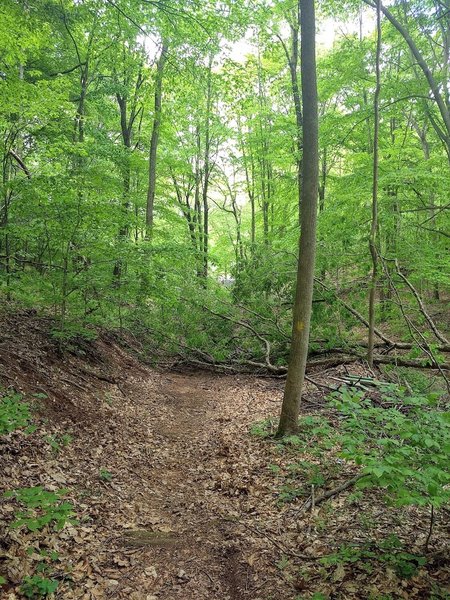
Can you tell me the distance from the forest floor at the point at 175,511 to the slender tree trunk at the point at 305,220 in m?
0.83

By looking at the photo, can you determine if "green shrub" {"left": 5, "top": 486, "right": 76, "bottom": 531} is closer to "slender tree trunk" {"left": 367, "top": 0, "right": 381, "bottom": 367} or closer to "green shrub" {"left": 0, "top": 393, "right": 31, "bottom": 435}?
"green shrub" {"left": 0, "top": 393, "right": 31, "bottom": 435}

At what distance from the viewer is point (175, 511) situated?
16.3 feet

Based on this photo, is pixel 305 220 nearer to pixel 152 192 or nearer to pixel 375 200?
pixel 375 200

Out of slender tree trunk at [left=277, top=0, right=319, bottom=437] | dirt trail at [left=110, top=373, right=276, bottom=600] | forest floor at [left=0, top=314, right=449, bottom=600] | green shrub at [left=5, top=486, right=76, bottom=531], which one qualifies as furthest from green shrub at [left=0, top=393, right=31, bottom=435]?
slender tree trunk at [left=277, top=0, right=319, bottom=437]

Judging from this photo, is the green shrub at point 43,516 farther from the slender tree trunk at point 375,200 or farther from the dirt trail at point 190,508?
the slender tree trunk at point 375,200

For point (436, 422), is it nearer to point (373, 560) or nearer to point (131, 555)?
point (373, 560)

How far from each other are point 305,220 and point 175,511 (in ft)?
14.5

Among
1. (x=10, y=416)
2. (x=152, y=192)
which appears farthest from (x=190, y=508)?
(x=152, y=192)

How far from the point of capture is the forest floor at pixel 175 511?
3.50 meters

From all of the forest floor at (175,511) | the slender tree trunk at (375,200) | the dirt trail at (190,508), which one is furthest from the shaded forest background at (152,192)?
the dirt trail at (190,508)

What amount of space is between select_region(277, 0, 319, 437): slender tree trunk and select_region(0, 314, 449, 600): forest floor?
832 mm

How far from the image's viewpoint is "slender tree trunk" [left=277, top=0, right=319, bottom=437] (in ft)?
19.6

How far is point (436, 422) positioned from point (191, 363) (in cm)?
1000

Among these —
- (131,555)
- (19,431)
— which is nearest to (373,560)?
(131,555)
